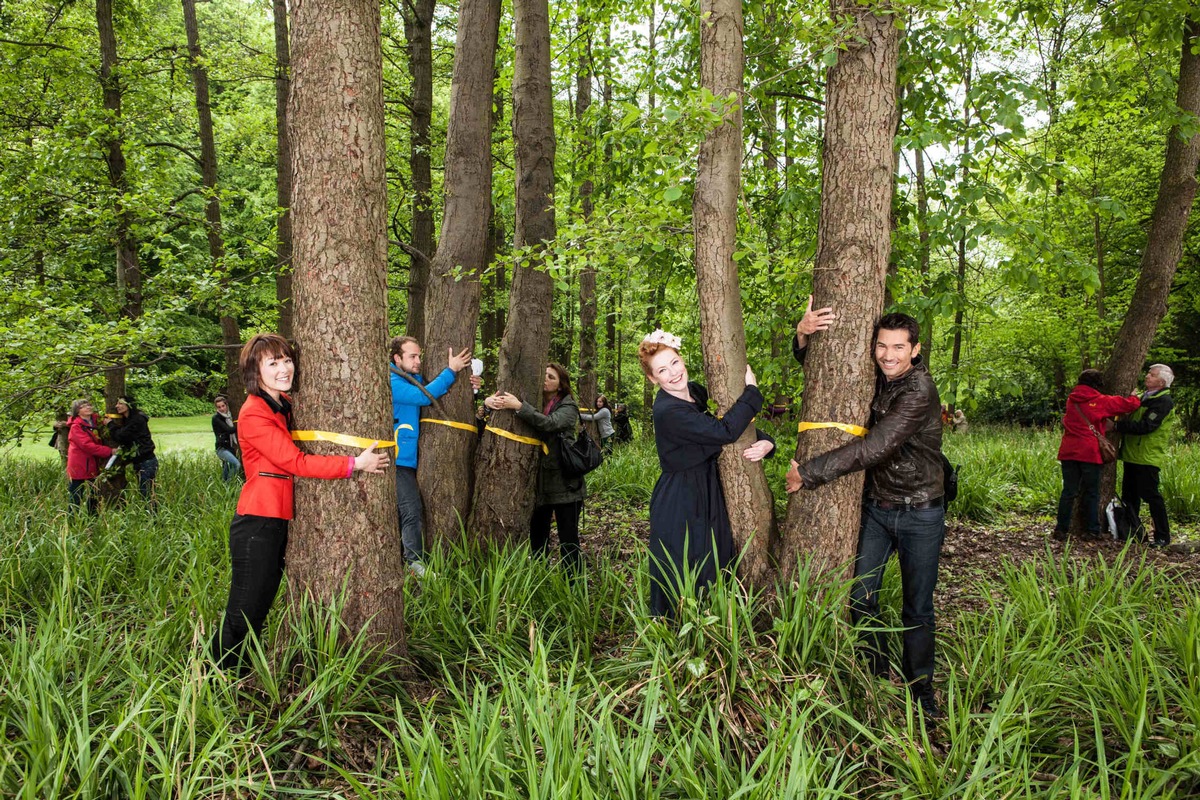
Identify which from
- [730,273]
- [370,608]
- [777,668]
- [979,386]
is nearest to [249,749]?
[370,608]

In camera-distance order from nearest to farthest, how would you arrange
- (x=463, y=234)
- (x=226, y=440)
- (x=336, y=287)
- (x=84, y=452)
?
(x=336, y=287) → (x=463, y=234) → (x=84, y=452) → (x=226, y=440)

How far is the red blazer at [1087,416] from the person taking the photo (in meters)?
6.85

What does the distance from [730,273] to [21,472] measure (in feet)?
42.0

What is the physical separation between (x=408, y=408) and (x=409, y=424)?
124 mm

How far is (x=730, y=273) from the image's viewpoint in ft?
12.4

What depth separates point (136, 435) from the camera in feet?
31.2

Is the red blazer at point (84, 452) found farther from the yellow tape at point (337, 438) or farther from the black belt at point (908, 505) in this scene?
the black belt at point (908, 505)

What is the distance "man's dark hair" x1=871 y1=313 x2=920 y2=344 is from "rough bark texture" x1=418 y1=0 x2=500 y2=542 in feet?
11.0

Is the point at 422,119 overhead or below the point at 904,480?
overhead

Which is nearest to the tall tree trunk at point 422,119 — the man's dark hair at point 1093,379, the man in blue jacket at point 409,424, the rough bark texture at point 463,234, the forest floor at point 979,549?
the rough bark texture at point 463,234

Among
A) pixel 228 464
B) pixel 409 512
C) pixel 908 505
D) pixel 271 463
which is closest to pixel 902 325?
pixel 908 505

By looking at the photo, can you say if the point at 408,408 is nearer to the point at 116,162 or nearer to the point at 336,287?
the point at 336,287

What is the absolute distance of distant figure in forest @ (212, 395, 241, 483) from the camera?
1099 cm

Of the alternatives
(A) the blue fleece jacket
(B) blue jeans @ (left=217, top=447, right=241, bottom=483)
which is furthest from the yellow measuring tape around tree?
(B) blue jeans @ (left=217, top=447, right=241, bottom=483)
